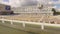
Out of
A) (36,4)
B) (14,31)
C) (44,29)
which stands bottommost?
(14,31)

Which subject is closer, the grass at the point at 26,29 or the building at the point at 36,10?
the grass at the point at 26,29

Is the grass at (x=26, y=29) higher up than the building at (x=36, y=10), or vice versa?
the building at (x=36, y=10)

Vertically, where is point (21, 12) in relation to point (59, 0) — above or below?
below

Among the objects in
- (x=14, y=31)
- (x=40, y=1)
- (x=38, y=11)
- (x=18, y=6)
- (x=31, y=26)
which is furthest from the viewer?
(x=18, y=6)

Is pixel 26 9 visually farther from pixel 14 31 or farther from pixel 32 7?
pixel 14 31

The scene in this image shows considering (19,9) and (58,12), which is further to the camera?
(19,9)

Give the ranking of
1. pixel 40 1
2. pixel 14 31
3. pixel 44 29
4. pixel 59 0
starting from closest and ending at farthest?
pixel 44 29 < pixel 14 31 < pixel 59 0 < pixel 40 1

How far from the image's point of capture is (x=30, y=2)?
250 centimetres

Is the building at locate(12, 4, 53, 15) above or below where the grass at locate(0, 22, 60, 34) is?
above

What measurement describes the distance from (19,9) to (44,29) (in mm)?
1822

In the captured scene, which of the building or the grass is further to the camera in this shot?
the building

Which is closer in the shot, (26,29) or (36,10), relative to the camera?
(26,29)

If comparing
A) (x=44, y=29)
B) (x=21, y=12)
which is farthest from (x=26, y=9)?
(x=44, y=29)

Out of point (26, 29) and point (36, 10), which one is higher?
point (36, 10)
